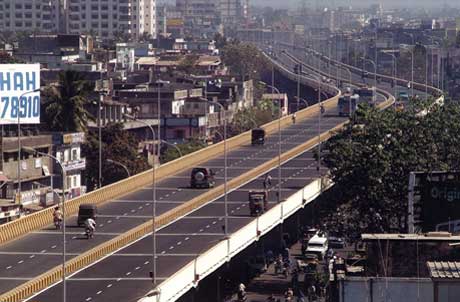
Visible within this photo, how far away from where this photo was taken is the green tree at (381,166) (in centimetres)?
7250

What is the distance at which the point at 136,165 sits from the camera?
349 feet

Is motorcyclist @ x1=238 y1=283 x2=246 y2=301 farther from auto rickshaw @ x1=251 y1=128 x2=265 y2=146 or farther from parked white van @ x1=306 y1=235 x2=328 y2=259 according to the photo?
auto rickshaw @ x1=251 y1=128 x2=265 y2=146

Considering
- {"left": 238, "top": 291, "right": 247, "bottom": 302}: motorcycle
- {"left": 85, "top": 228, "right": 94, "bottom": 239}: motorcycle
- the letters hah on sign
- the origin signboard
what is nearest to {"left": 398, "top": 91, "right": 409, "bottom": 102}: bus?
the letters hah on sign

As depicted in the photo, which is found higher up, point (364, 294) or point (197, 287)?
point (364, 294)

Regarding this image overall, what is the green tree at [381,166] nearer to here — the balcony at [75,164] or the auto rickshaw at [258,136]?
the balcony at [75,164]

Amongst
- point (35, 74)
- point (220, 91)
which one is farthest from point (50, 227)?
point (220, 91)

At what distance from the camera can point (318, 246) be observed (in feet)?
263

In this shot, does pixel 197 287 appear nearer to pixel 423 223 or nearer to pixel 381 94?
pixel 423 223

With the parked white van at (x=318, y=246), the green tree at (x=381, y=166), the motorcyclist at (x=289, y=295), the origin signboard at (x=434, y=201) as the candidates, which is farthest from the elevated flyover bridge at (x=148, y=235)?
the origin signboard at (x=434, y=201)

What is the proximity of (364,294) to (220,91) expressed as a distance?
12301 cm

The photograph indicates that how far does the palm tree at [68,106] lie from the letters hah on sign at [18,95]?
7.62 meters

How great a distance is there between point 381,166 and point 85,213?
10.6 meters

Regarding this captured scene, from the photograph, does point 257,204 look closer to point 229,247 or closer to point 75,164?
point 229,247

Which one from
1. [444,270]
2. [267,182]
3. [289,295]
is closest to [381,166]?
[289,295]
